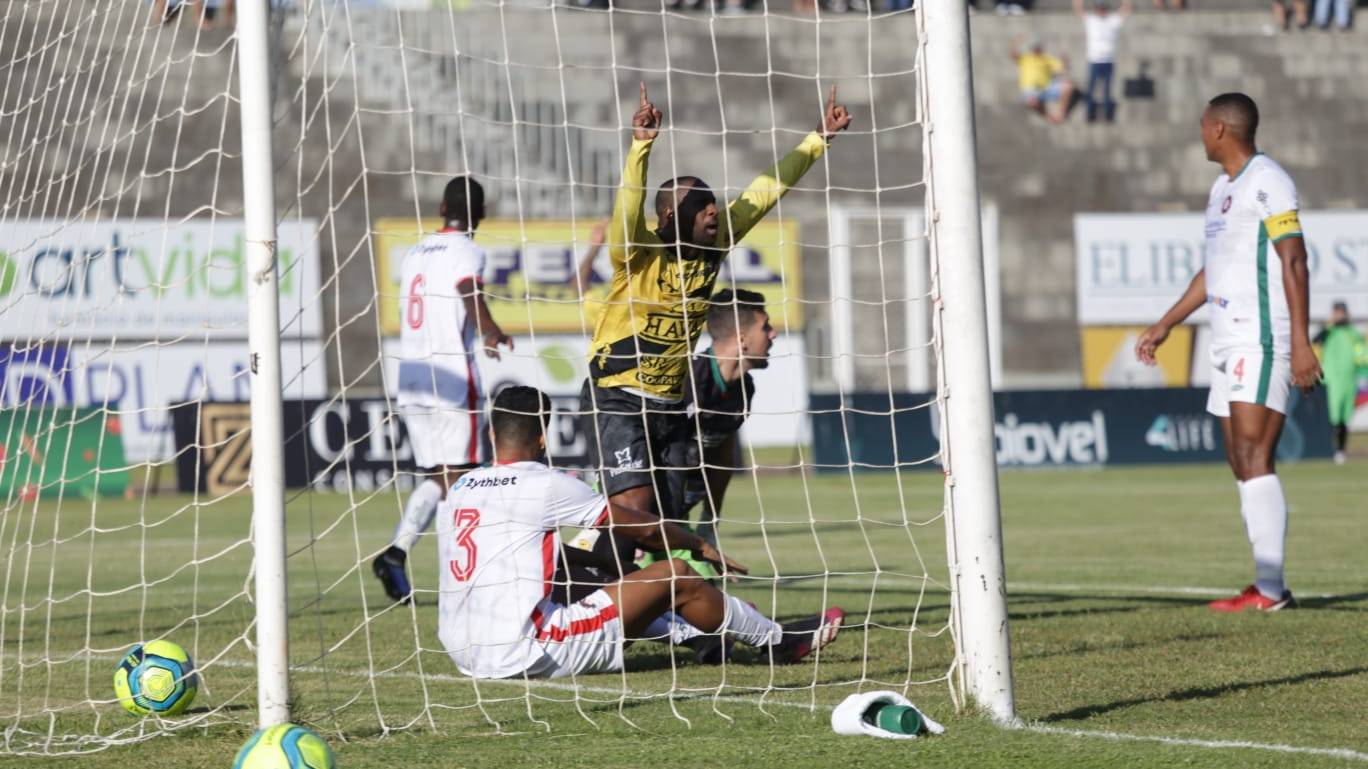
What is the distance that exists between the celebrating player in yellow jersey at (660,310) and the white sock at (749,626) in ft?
2.24

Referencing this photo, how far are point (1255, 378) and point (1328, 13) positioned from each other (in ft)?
93.1

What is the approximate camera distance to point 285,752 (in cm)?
395

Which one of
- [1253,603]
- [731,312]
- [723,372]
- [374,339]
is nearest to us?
[1253,603]

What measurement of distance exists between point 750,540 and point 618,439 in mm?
6023

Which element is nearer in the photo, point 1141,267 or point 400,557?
point 400,557

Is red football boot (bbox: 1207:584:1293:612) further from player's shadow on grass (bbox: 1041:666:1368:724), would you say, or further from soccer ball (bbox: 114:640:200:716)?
soccer ball (bbox: 114:640:200:716)

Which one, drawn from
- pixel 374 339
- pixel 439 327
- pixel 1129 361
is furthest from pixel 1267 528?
pixel 1129 361

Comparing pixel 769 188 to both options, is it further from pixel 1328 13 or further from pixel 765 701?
pixel 1328 13

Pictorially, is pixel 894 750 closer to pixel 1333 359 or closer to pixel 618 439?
pixel 618 439

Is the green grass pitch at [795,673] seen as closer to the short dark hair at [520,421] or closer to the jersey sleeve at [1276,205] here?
the short dark hair at [520,421]

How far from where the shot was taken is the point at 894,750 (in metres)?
4.41

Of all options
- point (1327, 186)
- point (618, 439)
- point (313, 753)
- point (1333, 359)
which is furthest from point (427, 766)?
point (1327, 186)

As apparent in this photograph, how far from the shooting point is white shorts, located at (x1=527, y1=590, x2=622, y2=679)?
18.9ft

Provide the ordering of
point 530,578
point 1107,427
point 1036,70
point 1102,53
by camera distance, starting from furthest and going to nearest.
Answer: point 1036,70, point 1102,53, point 1107,427, point 530,578
